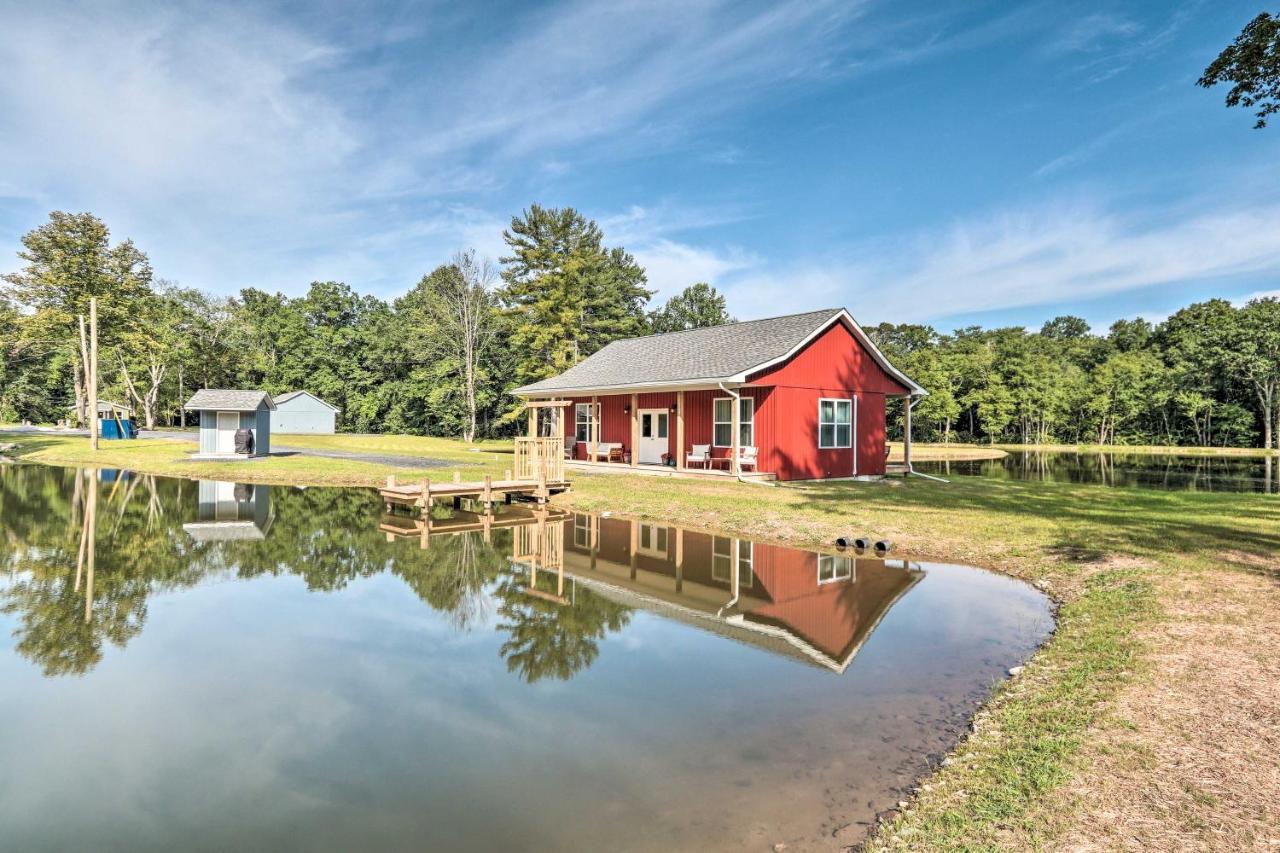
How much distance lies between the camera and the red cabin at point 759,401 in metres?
18.7

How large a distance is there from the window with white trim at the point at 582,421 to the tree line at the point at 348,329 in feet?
34.4

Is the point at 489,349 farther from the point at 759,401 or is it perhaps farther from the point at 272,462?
the point at 759,401

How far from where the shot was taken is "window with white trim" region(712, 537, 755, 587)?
948 centimetres

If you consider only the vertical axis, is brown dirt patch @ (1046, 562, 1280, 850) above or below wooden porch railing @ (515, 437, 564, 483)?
below

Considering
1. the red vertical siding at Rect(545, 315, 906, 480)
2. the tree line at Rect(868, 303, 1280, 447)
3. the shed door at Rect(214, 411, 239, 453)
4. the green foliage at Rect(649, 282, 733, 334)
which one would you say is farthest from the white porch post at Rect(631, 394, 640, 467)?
the tree line at Rect(868, 303, 1280, 447)

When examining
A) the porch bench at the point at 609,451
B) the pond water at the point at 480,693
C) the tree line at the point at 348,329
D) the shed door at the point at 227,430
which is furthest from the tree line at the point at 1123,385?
the pond water at the point at 480,693

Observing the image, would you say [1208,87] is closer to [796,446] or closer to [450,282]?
[796,446]

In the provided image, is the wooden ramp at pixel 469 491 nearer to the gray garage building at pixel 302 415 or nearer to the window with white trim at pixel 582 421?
the window with white trim at pixel 582 421

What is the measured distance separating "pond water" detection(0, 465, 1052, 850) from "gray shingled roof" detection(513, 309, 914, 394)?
8.97m

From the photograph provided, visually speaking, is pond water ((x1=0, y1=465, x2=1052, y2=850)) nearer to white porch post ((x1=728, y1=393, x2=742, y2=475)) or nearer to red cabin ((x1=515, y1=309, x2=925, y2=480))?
white porch post ((x1=728, y1=393, x2=742, y2=475))

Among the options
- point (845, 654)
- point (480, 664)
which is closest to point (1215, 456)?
point (845, 654)

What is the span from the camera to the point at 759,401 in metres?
19.0

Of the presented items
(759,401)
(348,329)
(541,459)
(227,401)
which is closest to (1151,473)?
(759,401)

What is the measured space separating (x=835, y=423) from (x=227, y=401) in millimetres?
24319
